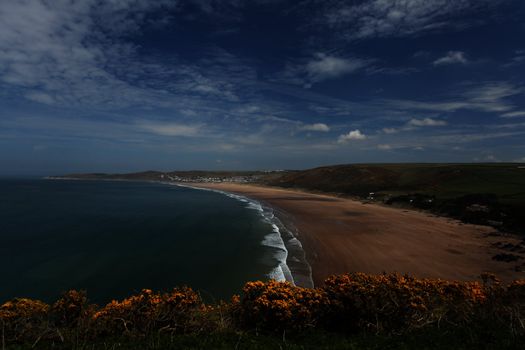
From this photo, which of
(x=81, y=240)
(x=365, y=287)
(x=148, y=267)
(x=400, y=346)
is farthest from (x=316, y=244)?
(x=81, y=240)

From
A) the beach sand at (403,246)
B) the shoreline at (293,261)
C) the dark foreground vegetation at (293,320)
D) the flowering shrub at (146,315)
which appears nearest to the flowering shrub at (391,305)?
the dark foreground vegetation at (293,320)

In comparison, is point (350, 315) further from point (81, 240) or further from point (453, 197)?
point (453, 197)

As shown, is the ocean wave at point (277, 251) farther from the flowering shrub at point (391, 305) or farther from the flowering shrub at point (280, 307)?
the flowering shrub at point (391, 305)

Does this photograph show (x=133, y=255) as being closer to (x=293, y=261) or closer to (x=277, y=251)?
(x=277, y=251)

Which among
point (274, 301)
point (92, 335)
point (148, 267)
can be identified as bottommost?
point (148, 267)

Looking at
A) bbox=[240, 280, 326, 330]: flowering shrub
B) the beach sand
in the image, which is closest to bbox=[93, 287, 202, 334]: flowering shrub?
bbox=[240, 280, 326, 330]: flowering shrub

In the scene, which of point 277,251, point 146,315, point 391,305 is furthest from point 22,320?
point 277,251

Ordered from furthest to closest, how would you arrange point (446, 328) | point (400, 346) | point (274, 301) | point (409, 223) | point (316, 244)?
point (409, 223) < point (316, 244) < point (274, 301) < point (446, 328) < point (400, 346)
